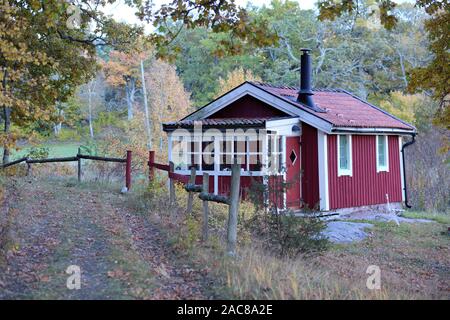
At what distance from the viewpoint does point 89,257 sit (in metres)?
7.95

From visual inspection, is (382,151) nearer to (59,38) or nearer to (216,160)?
(216,160)

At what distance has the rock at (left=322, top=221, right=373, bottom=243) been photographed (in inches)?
590

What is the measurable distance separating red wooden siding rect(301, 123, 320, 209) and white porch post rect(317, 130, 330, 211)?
0.15 metres

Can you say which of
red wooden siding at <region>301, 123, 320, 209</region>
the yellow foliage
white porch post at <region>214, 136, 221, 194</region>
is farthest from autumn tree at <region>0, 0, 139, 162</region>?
the yellow foliage

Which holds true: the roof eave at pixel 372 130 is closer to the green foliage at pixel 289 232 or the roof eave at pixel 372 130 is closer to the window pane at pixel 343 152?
the window pane at pixel 343 152

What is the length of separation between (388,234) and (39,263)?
36.8 feet

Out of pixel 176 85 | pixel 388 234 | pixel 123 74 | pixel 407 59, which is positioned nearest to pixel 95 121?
pixel 123 74

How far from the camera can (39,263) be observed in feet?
24.7

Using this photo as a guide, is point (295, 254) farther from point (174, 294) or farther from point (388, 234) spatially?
point (388, 234)

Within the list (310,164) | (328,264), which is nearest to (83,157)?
(310,164)

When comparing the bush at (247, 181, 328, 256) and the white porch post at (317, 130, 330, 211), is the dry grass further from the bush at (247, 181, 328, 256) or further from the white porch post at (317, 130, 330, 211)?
the white porch post at (317, 130, 330, 211)

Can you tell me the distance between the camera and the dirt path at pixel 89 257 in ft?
20.8

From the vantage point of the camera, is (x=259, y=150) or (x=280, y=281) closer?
(x=280, y=281)

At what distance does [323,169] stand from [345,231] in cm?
289
